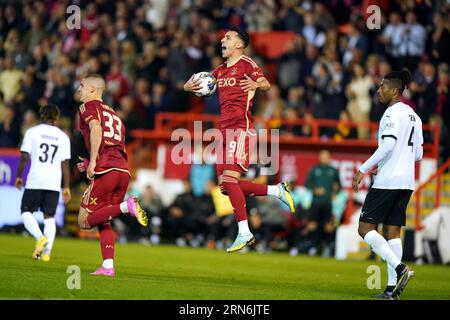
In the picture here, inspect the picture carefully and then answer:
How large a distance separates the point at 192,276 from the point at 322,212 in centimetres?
914

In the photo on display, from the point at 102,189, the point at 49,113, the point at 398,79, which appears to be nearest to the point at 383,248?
the point at 398,79

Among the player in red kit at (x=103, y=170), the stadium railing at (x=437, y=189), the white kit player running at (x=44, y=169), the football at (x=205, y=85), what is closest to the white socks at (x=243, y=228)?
the player in red kit at (x=103, y=170)

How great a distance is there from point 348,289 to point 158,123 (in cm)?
1336

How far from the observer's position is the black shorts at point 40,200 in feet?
50.2

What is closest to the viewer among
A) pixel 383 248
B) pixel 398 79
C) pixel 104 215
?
pixel 383 248

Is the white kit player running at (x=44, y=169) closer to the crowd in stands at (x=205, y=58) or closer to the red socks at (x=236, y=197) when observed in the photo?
the red socks at (x=236, y=197)

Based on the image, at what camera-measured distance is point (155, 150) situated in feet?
84.9

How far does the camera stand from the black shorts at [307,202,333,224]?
22.2m

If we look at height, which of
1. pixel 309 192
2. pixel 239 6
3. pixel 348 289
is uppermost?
pixel 239 6

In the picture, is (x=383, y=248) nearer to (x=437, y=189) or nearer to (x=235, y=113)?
(x=235, y=113)

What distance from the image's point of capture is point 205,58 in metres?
26.1
